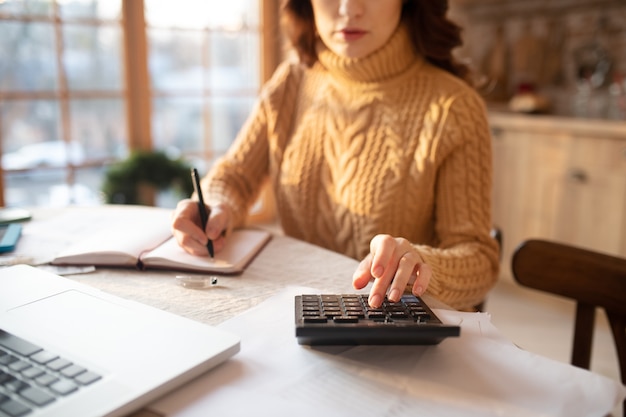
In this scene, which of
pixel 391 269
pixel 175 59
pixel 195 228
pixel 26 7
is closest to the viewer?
pixel 391 269

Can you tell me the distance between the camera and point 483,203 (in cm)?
96

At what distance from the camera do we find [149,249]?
82 cm

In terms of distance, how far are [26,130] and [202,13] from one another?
1136 mm

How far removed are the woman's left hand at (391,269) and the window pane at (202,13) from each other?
269cm

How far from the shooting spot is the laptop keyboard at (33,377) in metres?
0.40

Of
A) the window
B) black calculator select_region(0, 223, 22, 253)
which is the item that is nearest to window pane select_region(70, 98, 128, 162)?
the window

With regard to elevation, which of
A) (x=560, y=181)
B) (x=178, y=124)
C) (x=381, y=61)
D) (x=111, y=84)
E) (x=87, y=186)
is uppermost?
(x=381, y=61)

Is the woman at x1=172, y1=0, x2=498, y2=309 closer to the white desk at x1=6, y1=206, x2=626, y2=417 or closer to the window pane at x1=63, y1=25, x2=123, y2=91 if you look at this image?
the white desk at x1=6, y1=206, x2=626, y2=417

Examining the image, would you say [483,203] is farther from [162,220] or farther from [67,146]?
[67,146]

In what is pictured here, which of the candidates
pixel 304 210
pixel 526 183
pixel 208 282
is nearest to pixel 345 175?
pixel 304 210

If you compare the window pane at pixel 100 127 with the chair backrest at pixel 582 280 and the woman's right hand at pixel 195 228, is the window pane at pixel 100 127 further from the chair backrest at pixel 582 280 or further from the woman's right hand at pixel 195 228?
the chair backrest at pixel 582 280

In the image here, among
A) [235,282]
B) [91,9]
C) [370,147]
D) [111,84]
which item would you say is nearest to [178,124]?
[111,84]

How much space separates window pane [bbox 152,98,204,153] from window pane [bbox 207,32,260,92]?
185mm

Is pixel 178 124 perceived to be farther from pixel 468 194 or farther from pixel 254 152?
pixel 468 194
